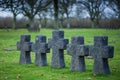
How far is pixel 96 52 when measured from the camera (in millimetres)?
11602

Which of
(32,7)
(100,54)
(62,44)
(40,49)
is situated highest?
(32,7)

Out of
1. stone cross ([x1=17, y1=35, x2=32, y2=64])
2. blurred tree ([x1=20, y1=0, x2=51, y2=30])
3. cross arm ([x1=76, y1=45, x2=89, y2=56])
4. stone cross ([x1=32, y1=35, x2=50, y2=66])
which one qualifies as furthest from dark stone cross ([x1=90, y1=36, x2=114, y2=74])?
blurred tree ([x1=20, y1=0, x2=51, y2=30])

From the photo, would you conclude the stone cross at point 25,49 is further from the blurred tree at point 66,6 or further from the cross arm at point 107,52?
the blurred tree at point 66,6

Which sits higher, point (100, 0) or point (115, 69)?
point (100, 0)

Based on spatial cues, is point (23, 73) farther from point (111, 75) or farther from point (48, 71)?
point (111, 75)

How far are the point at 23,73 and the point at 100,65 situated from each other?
2.96 m

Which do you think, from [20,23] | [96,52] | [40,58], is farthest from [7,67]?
[20,23]

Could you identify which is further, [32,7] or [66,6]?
[66,6]

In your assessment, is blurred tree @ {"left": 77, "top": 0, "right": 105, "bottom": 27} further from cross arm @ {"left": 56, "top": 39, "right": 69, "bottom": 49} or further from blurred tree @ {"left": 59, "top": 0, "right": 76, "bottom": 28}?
cross arm @ {"left": 56, "top": 39, "right": 69, "bottom": 49}

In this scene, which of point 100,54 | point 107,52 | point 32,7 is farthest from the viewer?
point 32,7

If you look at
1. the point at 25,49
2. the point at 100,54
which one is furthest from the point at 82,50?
the point at 25,49

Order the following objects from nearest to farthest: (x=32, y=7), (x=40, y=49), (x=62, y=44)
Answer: (x=62, y=44)
(x=40, y=49)
(x=32, y=7)

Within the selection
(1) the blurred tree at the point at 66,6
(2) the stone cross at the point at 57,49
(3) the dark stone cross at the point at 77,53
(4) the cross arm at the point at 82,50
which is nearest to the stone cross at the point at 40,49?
(2) the stone cross at the point at 57,49

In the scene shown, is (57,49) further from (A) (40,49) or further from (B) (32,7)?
(B) (32,7)
